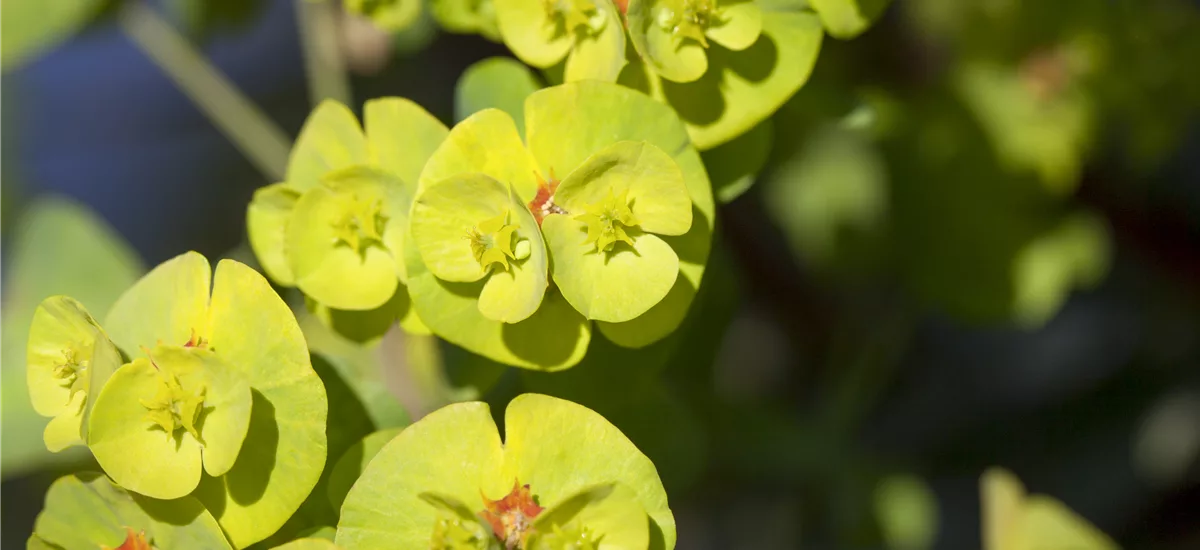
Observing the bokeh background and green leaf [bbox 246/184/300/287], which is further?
the bokeh background

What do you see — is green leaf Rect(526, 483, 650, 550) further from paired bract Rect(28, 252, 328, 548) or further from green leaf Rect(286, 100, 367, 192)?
green leaf Rect(286, 100, 367, 192)

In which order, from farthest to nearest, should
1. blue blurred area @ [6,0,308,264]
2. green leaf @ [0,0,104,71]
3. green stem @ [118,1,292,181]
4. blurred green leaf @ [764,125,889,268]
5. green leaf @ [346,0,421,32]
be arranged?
1. blue blurred area @ [6,0,308,264]
2. blurred green leaf @ [764,125,889,268]
3. green stem @ [118,1,292,181]
4. green leaf @ [0,0,104,71]
5. green leaf @ [346,0,421,32]

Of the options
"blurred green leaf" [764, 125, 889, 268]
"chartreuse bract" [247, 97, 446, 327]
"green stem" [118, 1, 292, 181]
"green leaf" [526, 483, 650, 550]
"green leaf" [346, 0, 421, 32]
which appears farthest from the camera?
"blurred green leaf" [764, 125, 889, 268]

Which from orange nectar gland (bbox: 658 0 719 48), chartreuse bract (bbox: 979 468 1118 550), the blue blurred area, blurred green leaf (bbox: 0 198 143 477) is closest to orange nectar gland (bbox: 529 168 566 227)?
orange nectar gland (bbox: 658 0 719 48)

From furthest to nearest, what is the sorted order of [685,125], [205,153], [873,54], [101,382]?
[205,153]
[873,54]
[685,125]
[101,382]

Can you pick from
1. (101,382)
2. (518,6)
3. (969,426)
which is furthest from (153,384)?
(969,426)

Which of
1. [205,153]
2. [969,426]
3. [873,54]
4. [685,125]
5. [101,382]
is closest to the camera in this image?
[101,382]

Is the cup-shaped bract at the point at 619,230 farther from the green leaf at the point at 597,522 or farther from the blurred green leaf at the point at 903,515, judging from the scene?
the blurred green leaf at the point at 903,515

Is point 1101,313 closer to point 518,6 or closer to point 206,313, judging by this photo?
point 518,6
